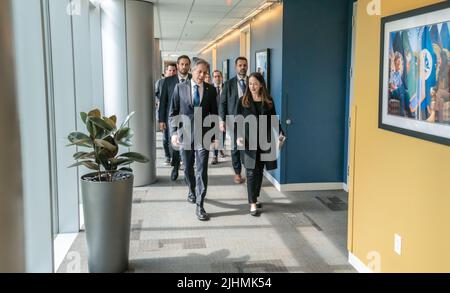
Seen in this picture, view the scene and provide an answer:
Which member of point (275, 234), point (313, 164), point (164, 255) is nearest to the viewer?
point (164, 255)

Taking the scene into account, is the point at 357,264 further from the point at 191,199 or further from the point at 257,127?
the point at 191,199

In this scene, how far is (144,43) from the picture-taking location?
6.08 meters

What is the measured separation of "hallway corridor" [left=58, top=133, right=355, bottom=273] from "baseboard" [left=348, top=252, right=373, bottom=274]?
0.05 metres

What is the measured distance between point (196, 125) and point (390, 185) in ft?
7.34

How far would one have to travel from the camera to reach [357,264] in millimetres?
3453

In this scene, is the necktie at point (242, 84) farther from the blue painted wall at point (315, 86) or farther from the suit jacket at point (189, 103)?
the suit jacket at point (189, 103)

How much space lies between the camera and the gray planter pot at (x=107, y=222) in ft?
10.4

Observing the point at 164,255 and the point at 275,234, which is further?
the point at 275,234

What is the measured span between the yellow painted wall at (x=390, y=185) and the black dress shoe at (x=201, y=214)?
1.63m

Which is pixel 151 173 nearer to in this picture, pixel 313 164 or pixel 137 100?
pixel 137 100

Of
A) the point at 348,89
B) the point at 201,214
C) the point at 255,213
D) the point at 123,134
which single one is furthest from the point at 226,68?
the point at 123,134

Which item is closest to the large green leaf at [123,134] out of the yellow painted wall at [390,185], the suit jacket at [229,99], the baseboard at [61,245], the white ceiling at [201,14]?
the baseboard at [61,245]
